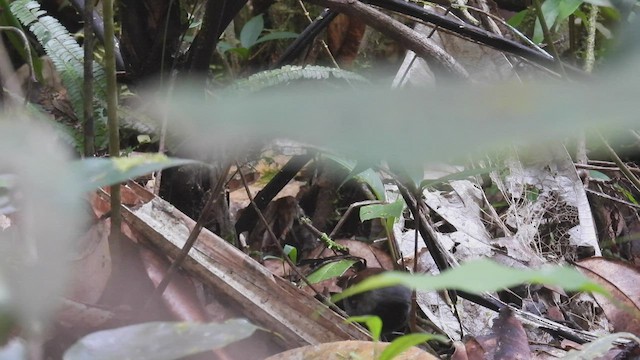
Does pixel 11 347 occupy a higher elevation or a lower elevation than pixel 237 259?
higher

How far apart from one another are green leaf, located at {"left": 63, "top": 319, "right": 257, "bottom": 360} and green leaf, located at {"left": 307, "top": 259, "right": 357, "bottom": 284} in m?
0.61

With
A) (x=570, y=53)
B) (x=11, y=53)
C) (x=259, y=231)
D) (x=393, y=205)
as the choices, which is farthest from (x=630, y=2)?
(x=11, y=53)

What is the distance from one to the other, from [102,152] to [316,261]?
1.27ft

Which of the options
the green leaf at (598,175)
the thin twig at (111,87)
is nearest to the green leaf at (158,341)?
the thin twig at (111,87)

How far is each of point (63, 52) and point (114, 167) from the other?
740 mm

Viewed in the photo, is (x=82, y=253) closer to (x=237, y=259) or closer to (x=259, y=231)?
(x=237, y=259)

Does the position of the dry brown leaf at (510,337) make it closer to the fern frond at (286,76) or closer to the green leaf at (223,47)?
the fern frond at (286,76)

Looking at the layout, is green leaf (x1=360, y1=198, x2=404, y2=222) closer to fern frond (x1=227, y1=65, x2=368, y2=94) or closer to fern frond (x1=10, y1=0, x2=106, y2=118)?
fern frond (x1=227, y1=65, x2=368, y2=94)

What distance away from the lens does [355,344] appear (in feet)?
2.21

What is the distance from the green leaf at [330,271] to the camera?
3.39ft

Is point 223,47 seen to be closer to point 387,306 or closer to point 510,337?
point 387,306

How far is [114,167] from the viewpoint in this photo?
1.27 feet

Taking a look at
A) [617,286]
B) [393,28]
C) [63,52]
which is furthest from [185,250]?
[617,286]

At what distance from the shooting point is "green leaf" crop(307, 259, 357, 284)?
3.39 feet
